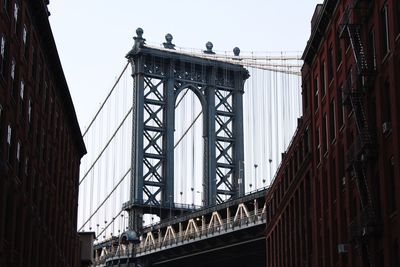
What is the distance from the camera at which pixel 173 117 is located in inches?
6073

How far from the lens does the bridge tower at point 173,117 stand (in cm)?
14925

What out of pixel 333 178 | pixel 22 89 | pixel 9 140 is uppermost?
pixel 22 89

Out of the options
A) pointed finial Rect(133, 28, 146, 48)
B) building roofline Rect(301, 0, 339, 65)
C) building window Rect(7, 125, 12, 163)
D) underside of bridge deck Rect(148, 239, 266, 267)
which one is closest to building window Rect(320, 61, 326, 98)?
building roofline Rect(301, 0, 339, 65)

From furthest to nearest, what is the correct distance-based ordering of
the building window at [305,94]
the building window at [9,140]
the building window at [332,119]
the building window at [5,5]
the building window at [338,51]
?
the building window at [305,94] → the building window at [332,119] → the building window at [338,51] → the building window at [9,140] → the building window at [5,5]

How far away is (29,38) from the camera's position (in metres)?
65.4

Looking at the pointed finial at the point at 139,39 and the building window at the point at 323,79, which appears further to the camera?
the pointed finial at the point at 139,39

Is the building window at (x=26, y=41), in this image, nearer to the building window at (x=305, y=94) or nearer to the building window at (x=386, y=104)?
the building window at (x=305, y=94)

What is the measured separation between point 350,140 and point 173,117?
321 ft

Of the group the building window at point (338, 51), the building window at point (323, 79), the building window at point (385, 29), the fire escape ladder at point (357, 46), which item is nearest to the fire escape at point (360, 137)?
the fire escape ladder at point (357, 46)

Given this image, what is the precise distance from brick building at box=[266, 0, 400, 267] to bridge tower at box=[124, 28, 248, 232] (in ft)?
225

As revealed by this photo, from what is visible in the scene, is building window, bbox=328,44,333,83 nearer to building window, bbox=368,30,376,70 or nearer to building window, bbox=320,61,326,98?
building window, bbox=320,61,326,98

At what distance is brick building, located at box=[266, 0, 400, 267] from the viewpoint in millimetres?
48000

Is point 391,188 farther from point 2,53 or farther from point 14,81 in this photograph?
point 14,81

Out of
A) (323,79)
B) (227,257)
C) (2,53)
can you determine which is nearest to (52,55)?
(323,79)
